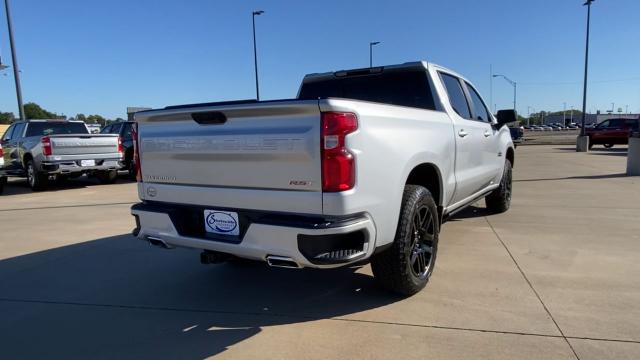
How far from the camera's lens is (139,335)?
10.9 feet

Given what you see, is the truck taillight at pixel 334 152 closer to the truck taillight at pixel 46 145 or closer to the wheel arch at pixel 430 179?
the wheel arch at pixel 430 179

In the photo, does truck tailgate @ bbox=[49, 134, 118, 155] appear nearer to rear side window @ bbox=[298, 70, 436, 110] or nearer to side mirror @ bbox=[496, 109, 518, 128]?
rear side window @ bbox=[298, 70, 436, 110]

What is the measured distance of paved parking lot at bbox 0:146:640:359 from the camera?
3078mm

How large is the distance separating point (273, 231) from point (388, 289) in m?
1.28

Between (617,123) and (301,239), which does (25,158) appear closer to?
(301,239)

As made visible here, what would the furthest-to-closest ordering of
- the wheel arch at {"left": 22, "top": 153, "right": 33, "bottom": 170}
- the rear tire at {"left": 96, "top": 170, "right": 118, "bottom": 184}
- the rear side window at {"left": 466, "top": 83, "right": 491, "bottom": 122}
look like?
the rear tire at {"left": 96, "top": 170, "right": 118, "bottom": 184}
the wheel arch at {"left": 22, "top": 153, "right": 33, "bottom": 170}
the rear side window at {"left": 466, "top": 83, "right": 491, "bottom": 122}

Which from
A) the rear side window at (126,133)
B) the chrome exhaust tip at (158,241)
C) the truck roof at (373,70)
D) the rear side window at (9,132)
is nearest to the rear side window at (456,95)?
the truck roof at (373,70)

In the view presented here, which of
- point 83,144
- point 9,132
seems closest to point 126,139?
point 9,132

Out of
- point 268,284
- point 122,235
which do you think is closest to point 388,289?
point 268,284

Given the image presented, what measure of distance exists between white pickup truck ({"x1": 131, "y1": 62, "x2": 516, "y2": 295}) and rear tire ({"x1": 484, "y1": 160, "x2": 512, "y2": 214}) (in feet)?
9.39

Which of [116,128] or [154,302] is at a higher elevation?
[116,128]

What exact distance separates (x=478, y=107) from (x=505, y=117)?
543mm

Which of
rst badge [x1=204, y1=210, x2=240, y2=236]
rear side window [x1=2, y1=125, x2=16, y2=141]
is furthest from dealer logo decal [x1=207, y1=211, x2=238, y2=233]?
rear side window [x1=2, y1=125, x2=16, y2=141]

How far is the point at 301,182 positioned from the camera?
9.68ft
